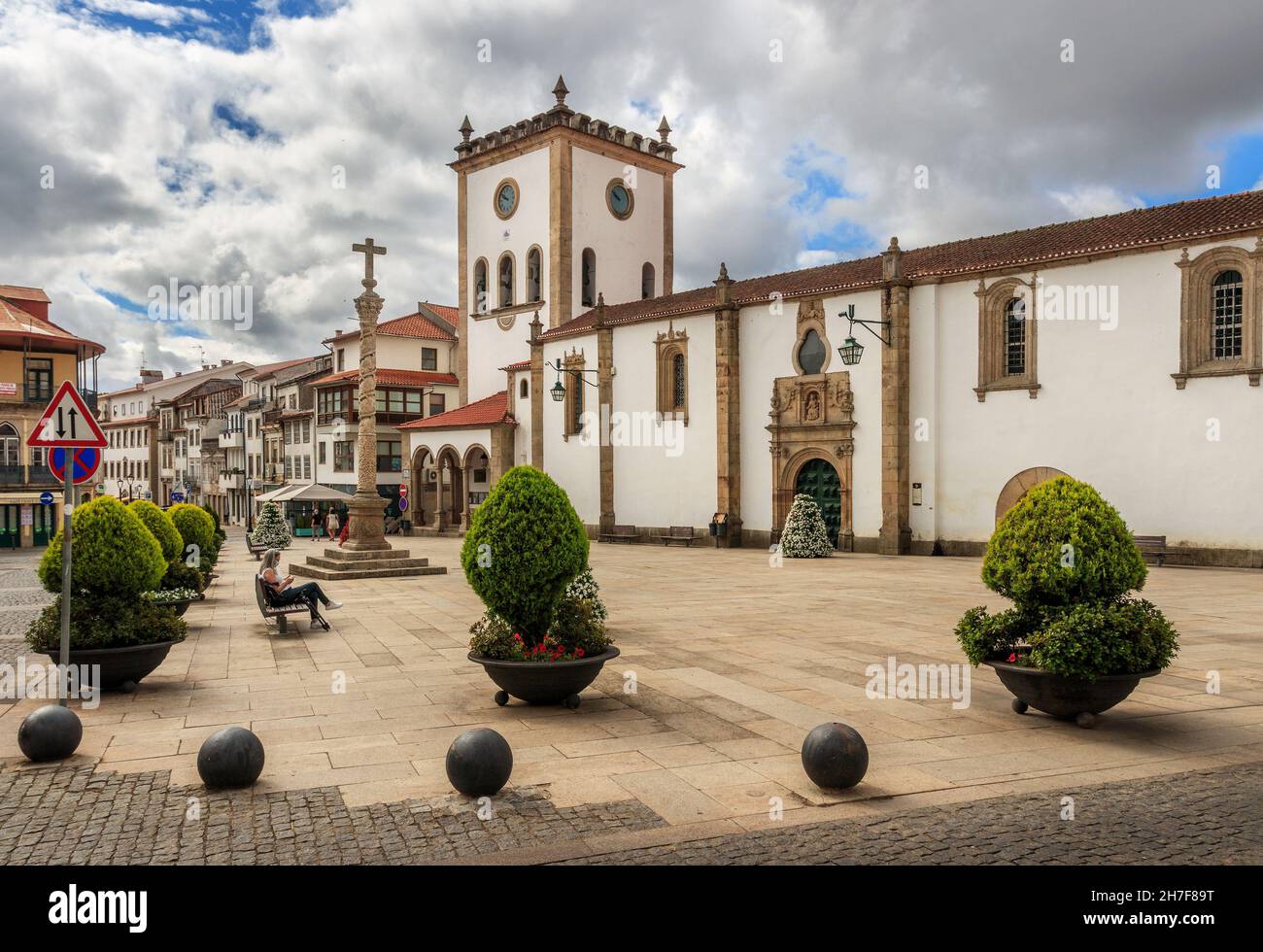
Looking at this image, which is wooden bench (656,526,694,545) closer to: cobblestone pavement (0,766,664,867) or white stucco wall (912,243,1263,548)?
white stucco wall (912,243,1263,548)

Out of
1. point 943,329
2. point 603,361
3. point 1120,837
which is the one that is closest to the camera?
point 1120,837

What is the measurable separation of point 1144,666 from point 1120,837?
8.12 feet

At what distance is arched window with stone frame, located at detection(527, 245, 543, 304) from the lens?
45781 millimetres

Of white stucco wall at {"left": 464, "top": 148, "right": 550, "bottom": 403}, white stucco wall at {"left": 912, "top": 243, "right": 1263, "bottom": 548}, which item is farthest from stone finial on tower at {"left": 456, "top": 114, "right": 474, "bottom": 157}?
white stucco wall at {"left": 912, "top": 243, "right": 1263, "bottom": 548}

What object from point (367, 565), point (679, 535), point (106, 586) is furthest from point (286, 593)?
point (679, 535)

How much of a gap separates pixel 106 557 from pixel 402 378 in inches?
1895

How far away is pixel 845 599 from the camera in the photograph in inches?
646

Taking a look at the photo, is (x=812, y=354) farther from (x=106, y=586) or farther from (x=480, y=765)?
(x=480, y=765)

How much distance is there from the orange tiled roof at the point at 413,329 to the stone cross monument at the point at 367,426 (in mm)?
35045

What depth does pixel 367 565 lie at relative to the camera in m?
21.7

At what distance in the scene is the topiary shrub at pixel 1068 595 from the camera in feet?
A: 23.2

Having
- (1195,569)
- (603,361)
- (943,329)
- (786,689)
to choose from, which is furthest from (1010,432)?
(786,689)

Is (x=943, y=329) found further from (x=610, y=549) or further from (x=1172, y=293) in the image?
(x=610, y=549)

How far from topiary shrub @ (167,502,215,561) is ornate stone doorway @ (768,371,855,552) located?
18.9 m
